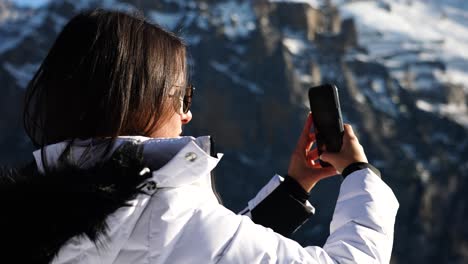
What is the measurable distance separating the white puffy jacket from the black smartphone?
0.24 metres

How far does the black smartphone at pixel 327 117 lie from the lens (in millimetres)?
1080

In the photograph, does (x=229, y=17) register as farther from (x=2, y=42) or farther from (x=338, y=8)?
(x=2, y=42)

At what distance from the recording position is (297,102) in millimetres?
42031

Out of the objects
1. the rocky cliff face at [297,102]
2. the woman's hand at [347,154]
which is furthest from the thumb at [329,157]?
the rocky cliff face at [297,102]

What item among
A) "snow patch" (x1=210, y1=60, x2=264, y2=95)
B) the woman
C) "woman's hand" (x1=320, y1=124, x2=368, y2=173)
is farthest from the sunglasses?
"snow patch" (x1=210, y1=60, x2=264, y2=95)

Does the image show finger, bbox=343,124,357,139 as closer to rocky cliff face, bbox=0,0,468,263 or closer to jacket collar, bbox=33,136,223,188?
jacket collar, bbox=33,136,223,188

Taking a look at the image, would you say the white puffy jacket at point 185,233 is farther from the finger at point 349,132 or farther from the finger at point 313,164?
the finger at point 313,164

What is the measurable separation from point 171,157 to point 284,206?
1.64 feet

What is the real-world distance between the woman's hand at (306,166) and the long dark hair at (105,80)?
0.35 meters

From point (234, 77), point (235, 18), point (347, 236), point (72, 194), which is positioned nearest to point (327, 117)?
point (347, 236)

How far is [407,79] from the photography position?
47625 mm

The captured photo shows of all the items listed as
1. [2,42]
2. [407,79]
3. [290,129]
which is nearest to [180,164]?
Answer: [290,129]

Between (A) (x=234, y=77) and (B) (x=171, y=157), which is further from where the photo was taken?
(A) (x=234, y=77)

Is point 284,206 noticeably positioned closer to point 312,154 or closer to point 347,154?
point 312,154
